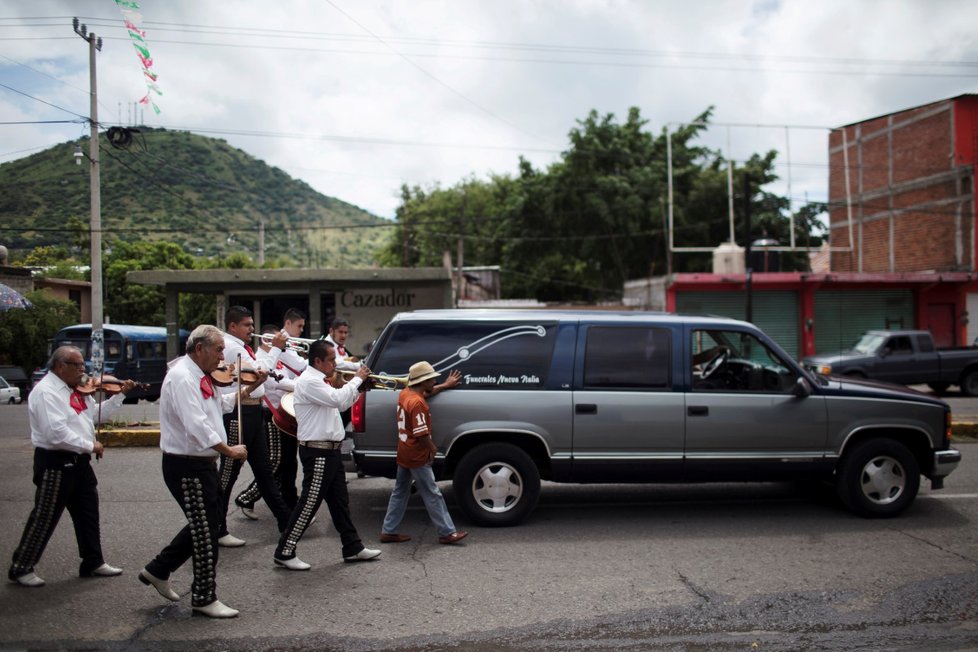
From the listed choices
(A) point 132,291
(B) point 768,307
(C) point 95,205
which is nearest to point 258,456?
(C) point 95,205

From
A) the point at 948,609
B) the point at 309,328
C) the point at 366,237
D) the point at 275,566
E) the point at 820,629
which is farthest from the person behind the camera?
the point at 366,237

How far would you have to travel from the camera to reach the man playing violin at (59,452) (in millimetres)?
4984

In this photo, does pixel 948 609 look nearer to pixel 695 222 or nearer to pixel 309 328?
pixel 309 328

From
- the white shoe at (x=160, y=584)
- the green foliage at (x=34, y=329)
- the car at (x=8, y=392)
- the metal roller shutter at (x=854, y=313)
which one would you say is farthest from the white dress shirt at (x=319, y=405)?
the metal roller shutter at (x=854, y=313)

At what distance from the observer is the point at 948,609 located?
486 cm

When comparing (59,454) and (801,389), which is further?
(801,389)

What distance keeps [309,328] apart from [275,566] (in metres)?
20.0

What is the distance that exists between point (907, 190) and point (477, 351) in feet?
101

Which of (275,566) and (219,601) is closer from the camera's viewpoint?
(219,601)

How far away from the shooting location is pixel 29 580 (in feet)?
17.1

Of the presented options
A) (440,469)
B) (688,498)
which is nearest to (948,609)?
(688,498)

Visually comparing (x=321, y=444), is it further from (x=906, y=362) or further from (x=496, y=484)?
(x=906, y=362)

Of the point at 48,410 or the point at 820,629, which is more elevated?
the point at 48,410

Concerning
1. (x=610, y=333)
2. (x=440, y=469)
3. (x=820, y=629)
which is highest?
(x=610, y=333)
